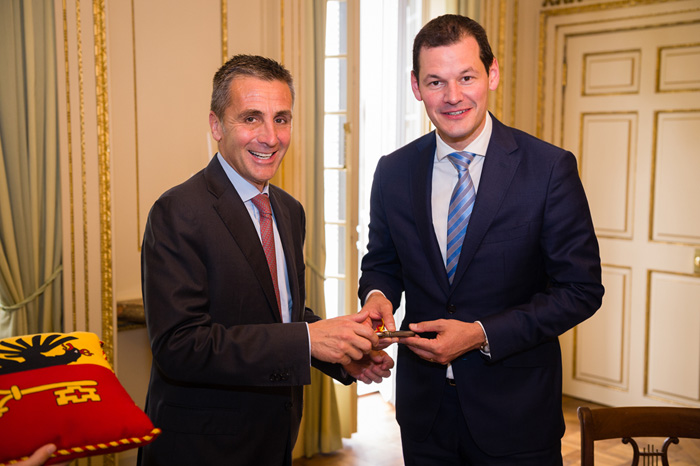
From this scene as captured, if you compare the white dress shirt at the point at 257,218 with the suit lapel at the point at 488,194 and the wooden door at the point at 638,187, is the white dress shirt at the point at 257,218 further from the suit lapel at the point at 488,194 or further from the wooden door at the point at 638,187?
the wooden door at the point at 638,187

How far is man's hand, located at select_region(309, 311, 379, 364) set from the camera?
5.16 feet

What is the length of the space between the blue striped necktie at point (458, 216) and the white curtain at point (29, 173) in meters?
1.69

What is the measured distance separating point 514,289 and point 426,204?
13.1 inches

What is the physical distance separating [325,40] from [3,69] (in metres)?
1.70

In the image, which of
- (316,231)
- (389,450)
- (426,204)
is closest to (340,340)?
(426,204)

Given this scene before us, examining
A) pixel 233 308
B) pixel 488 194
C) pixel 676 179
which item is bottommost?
pixel 233 308

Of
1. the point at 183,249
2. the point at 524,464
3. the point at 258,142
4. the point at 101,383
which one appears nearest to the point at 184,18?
the point at 258,142

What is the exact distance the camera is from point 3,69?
246 cm

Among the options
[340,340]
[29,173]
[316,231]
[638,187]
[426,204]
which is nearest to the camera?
[340,340]

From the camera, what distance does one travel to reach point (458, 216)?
69.9 inches

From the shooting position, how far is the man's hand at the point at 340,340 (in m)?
1.57

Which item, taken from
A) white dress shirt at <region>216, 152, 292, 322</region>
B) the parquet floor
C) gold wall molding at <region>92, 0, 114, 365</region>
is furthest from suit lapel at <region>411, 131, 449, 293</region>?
the parquet floor

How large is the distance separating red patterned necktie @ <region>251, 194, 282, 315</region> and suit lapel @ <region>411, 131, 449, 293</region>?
16.3 inches

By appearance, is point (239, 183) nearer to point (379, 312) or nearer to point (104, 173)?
point (379, 312)
